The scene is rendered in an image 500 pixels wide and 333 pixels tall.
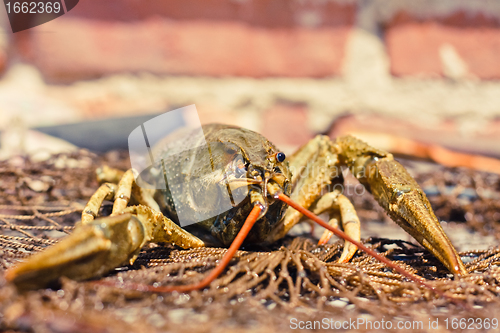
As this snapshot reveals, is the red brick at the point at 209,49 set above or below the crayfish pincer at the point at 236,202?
above

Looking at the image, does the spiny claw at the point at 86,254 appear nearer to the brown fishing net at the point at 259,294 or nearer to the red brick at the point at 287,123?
the brown fishing net at the point at 259,294

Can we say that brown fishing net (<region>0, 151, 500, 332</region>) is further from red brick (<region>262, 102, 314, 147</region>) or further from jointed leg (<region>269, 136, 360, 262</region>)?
red brick (<region>262, 102, 314, 147</region>)

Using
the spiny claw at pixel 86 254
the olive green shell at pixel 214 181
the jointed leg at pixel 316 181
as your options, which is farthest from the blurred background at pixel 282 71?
the spiny claw at pixel 86 254

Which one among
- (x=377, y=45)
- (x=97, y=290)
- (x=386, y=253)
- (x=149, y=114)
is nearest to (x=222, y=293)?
(x=97, y=290)

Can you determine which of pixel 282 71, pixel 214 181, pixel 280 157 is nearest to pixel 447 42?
pixel 282 71

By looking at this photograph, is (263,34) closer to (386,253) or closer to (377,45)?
(377,45)
